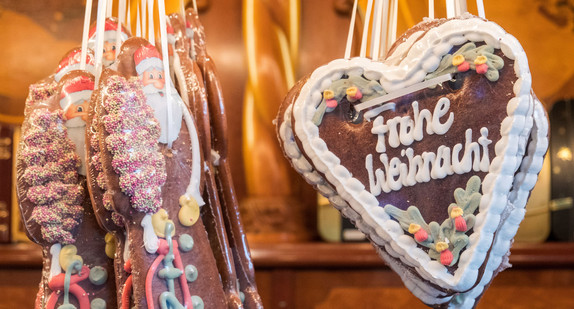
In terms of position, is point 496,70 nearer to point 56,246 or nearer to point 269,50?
point 56,246

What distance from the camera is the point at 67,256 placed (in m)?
0.70

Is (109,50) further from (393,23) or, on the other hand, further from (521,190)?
(521,190)

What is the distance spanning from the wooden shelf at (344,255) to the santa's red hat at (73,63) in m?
0.62

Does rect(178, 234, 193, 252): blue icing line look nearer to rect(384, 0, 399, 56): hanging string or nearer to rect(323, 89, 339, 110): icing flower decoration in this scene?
rect(323, 89, 339, 110): icing flower decoration

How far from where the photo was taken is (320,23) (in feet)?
4.98

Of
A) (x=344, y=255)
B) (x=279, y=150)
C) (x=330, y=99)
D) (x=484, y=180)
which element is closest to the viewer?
(x=484, y=180)

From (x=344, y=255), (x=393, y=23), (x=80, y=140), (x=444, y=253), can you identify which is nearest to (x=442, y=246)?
(x=444, y=253)

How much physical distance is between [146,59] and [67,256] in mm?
239

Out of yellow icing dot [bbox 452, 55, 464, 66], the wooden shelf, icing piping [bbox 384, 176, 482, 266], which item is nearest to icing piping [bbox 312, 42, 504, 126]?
yellow icing dot [bbox 452, 55, 464, 66]

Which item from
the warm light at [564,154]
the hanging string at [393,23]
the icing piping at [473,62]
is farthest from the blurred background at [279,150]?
the icing piping at [473,62]

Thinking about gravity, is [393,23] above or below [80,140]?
above

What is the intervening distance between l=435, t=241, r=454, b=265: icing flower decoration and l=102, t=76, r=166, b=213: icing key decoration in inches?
11.9

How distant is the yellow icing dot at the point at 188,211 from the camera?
2.21ft

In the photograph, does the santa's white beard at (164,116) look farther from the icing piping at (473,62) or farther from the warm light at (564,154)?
the warm light at (564,154)
